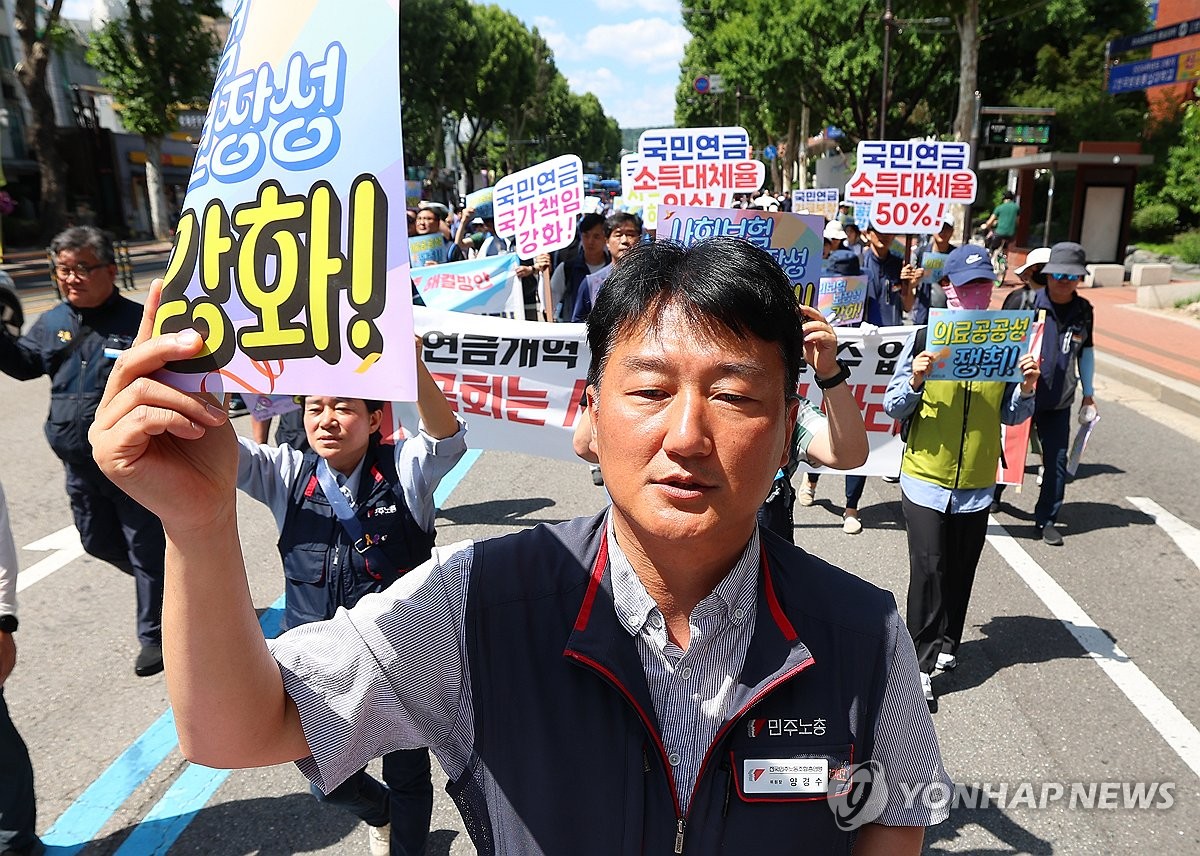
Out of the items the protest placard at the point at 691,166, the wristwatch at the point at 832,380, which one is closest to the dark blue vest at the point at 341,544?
the wristwatch at the point at 832,380

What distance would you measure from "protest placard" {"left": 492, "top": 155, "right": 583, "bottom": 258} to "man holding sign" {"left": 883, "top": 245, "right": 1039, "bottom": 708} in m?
4.52

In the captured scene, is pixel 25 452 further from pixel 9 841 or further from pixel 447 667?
pixel 447 667

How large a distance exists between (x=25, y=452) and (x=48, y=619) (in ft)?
13.9

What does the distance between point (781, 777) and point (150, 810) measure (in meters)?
3.01

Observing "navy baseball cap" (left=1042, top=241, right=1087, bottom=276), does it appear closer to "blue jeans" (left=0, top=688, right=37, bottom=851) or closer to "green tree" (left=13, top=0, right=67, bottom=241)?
"blue jeans" (left=0, top=688, right=37, bottom=851)

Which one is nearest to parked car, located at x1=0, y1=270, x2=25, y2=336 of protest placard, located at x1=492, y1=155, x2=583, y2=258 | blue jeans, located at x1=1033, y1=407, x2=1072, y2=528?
protest placard, located at x1=492, y1=155, x2=583, y2=258

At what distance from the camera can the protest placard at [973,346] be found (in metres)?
4.14

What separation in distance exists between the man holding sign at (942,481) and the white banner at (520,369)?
4.06 feet

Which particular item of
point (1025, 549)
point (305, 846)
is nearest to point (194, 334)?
point (305, 846)

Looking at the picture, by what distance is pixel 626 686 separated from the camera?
1.33 metres

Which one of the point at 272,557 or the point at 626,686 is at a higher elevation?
the point at 626,686

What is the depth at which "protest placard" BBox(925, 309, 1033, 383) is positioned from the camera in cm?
414

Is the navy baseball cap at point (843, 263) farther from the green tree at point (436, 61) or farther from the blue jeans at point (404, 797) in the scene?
the green tree at point (436, 61)

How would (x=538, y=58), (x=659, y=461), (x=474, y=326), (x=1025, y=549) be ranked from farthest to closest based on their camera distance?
(x=538, y=58), (x=1025, y=549), (x=474, y=326), (x=659, y=461)
